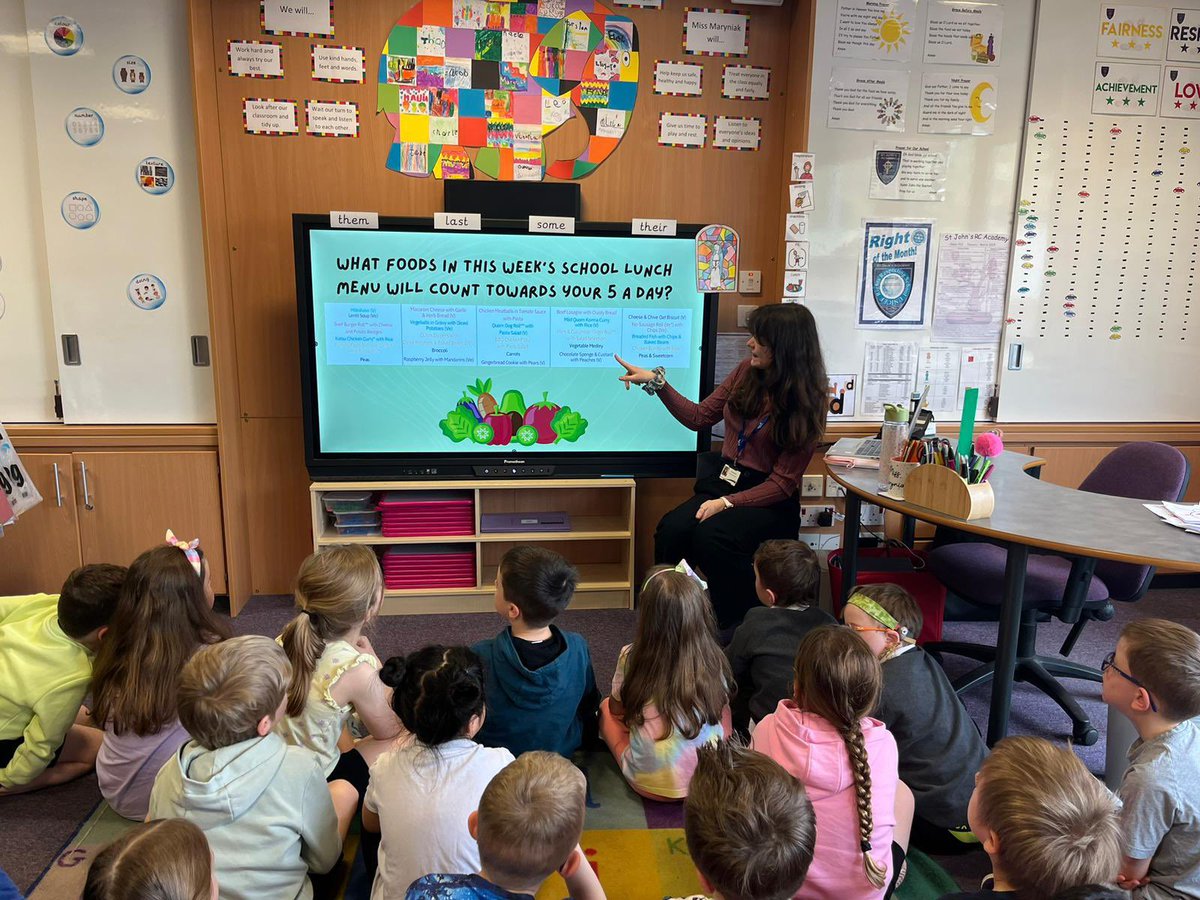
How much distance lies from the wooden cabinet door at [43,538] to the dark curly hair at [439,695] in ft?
8.29

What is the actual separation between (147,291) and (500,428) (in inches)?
Answer: 60.4

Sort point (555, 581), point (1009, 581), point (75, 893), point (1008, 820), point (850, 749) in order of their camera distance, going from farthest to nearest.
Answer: point (1009, 581) → point (555, 581) → point (75, 893) → point (850, 749) → point (1008, 820)

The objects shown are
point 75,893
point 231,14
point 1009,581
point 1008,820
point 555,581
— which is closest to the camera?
point 1008,820

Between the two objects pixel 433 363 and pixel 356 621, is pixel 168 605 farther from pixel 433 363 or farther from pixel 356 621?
pixel 433 363

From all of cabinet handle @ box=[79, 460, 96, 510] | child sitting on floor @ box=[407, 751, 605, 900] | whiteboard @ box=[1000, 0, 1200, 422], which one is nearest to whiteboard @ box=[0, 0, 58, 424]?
cabinet handle @ box=[79, 460, 96, 510]

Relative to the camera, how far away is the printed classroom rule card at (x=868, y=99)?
11.3 feet

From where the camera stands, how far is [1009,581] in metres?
2.23

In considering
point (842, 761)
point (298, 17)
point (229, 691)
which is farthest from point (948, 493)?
point (298, 17)

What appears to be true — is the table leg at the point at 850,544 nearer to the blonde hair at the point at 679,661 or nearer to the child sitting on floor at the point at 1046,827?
the blonde hair at the point at 679,661

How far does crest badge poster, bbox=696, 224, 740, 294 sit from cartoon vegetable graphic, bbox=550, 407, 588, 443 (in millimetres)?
762

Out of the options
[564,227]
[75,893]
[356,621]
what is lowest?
[75,893]

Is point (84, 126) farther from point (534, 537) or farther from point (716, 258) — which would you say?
point (716, 258)

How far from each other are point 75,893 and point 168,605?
65cm

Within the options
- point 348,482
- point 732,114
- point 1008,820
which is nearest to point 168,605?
point 348,482
